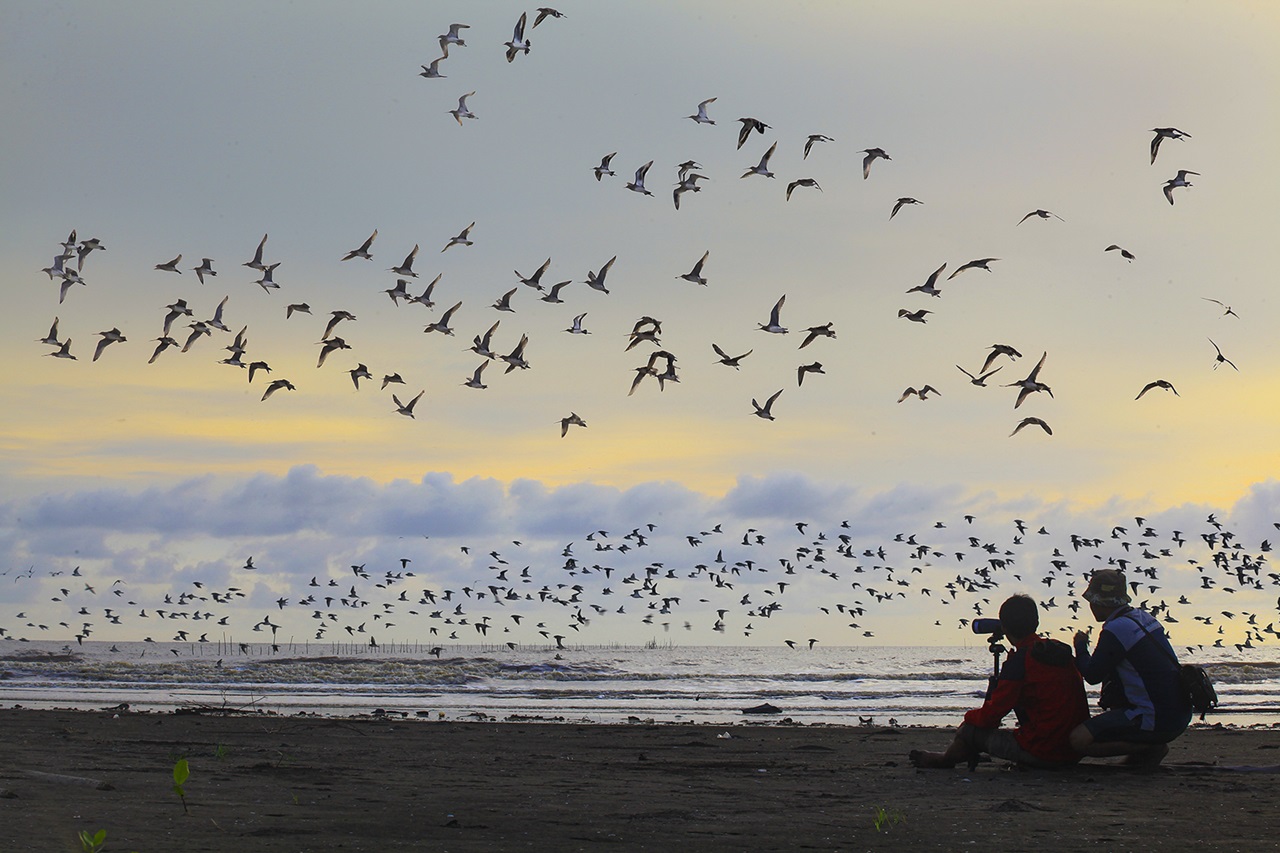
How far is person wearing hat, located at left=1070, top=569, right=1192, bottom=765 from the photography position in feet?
36.9

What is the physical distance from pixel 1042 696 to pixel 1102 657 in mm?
705

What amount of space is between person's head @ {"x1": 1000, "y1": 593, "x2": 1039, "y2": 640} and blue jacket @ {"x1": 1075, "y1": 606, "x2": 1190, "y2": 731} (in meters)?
0.49

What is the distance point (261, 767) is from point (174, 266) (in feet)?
85.6

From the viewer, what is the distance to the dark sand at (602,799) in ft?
27.0

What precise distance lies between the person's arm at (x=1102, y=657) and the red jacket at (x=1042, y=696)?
16 cm

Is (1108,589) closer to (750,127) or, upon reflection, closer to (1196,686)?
(1196,686)

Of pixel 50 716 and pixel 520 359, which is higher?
pixel 520 359

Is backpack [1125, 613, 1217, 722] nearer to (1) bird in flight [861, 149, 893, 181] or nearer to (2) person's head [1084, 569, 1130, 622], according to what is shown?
(2) person's head [1084, 569, 1130, 622]

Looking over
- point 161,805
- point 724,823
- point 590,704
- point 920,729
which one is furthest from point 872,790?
point 590,704

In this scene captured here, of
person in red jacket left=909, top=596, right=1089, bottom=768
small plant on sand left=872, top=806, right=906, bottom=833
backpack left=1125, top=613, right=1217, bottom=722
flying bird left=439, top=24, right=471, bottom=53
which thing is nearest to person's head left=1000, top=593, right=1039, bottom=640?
person in red jacket left=909, top=596, right=1089, bottom=768

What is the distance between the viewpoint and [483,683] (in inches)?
1860

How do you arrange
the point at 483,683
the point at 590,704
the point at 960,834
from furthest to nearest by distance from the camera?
the point at 483,683 < the point at 590,704 < the point at 960,834

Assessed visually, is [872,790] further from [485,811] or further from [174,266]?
[174,266]

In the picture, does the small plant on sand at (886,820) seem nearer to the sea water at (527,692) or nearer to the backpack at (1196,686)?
the backpack at (1196,686)
